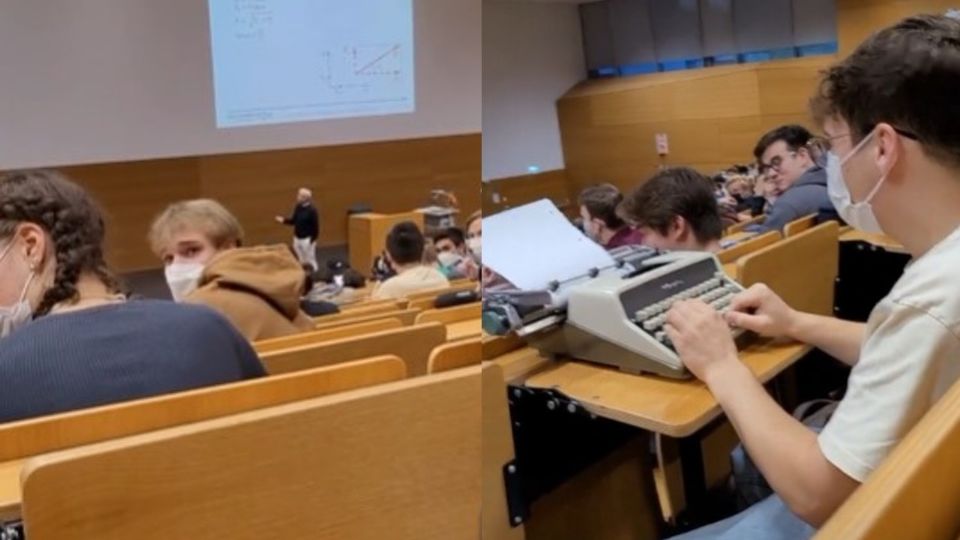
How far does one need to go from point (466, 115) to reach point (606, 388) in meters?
3.82

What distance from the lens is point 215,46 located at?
412cm

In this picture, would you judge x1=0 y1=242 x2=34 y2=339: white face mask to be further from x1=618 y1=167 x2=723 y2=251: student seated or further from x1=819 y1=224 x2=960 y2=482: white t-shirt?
x1=819 y1=224 x2=960 y2=482: white t-shirt

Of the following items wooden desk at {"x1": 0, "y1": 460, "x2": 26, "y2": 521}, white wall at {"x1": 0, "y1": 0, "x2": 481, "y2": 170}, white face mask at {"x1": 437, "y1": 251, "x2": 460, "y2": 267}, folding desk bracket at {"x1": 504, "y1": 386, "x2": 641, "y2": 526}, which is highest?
white wall at {"x1": 0, "y1": 0, "x2": 481, "y2": 170}

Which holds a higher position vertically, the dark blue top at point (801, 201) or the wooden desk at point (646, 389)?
the dark blue top at point (801, 201)

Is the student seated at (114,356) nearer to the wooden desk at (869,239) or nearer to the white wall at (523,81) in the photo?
the white wall at (523,81)

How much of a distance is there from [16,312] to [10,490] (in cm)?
70

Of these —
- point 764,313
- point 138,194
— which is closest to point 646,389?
point 764,313

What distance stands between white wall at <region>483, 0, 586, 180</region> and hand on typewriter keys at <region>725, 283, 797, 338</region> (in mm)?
368

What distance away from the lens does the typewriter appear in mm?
1169

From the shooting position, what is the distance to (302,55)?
4207 mm

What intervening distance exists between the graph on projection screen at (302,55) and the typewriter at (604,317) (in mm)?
3215

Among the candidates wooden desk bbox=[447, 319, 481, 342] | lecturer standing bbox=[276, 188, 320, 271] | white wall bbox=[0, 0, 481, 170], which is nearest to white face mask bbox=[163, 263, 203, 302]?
wooden desk bbox=[447, 319, 481, 342]

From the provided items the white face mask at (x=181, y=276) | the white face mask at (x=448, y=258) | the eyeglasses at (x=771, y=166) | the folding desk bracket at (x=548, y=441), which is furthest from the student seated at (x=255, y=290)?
the white face mask at (x=448, y=258)

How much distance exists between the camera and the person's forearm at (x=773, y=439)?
37.7 inches
